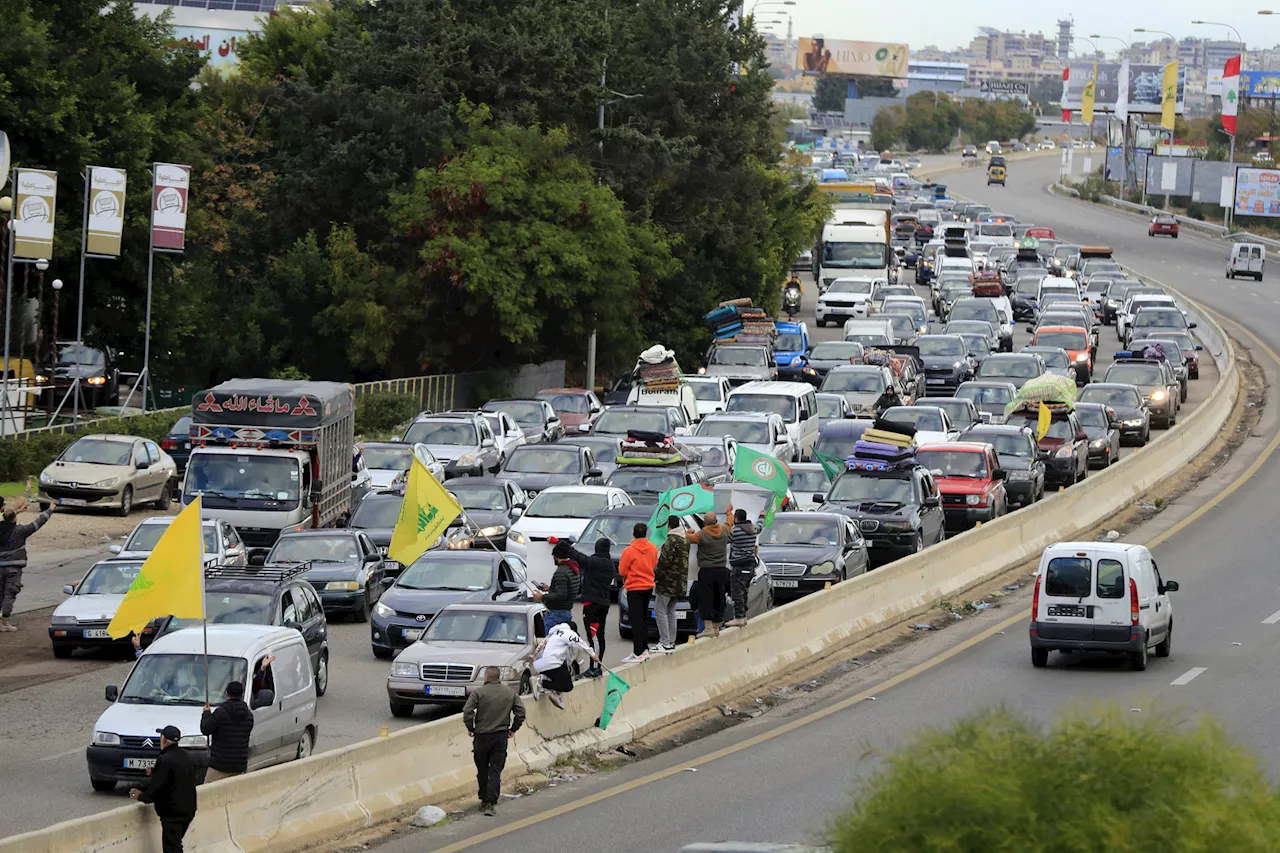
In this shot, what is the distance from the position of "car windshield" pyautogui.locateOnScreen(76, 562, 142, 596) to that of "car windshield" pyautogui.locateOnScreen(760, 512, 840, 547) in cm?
880

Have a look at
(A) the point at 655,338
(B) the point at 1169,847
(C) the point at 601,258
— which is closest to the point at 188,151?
(C) the point at 601,258

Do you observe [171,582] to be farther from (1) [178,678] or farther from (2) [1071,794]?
(2) [1071,794]

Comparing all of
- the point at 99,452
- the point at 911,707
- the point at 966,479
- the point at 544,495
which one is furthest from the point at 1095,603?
the point at 99,452

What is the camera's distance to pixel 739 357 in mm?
50312

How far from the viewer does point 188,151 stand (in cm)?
5291

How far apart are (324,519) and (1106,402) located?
2140cm

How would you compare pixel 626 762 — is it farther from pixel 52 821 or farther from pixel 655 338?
pixel 655 338

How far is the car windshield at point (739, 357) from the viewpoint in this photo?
50000 mm

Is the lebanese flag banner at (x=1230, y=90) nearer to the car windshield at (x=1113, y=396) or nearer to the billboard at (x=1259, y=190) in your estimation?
the billboard at (x=1259, y=190)

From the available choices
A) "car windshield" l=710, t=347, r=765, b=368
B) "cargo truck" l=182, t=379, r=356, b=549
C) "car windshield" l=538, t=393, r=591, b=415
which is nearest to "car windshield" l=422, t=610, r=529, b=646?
"cargo truck" l=182, t=379, r=356, b=549

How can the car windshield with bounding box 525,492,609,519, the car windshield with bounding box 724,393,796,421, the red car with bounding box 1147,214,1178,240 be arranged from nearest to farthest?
→ the car windshield with bounding box 525,492,609,519 → the car windshield with bounding box 724,393,796,421 → the red car with bounding box 1147,214,1178,240

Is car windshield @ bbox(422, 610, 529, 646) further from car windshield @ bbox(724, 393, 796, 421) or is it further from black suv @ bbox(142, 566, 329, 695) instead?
car windshield @ bbox(724, 393, 796, 421)

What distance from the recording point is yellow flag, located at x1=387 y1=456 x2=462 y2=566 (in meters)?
23.3

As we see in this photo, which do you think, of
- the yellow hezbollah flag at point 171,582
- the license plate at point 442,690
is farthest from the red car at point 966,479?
the yellow hezbollah flag at point 171,582
